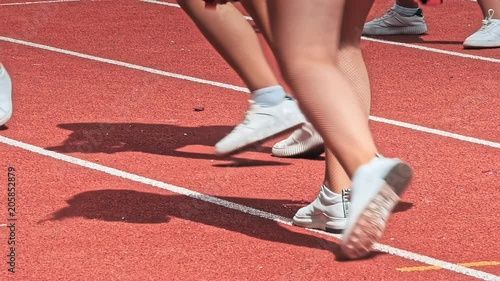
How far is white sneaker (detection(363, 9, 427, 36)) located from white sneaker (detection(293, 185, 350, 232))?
542 centimetres

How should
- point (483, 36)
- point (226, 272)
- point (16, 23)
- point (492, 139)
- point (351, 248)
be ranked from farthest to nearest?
point (16, 23)
point (483, 36)
point (492, 139)
point (226, 272)
point (351, 248)

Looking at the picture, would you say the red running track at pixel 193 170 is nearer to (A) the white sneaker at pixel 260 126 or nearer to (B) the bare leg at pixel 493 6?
(A) the white sneaker at pixel 260 126

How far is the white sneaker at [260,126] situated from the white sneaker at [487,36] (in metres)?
3.99

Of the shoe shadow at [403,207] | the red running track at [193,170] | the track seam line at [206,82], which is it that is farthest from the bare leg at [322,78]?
the track seam line at [206,82]

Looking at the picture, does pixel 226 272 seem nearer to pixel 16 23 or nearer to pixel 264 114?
pixel 264 114

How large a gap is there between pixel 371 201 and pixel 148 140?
274 cm

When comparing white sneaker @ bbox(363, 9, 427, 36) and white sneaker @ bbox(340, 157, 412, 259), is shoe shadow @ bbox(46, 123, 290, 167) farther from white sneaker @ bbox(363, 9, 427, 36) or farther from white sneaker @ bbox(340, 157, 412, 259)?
white sneaker @ bbox(363, 9, 427, 36)

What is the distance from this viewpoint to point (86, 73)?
316 inches

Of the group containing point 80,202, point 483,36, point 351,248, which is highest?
point 351,248

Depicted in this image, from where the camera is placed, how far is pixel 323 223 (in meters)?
4.68

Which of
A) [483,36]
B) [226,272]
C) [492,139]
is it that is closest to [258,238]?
[226,272]

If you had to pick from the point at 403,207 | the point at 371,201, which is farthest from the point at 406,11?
the point at 371,201

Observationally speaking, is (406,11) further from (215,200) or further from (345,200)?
(345,200)

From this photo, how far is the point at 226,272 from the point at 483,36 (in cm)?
558
